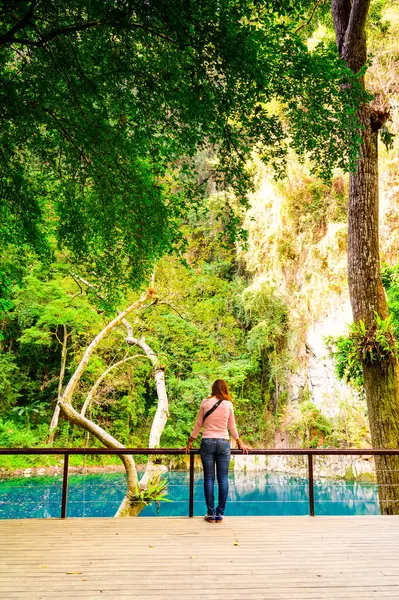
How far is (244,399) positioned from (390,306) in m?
12.6

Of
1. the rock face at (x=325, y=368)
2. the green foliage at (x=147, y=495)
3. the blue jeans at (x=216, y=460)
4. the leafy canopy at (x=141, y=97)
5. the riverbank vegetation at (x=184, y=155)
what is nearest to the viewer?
the leafy canopy at (x=141, y=97)

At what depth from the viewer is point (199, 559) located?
396 centimetres

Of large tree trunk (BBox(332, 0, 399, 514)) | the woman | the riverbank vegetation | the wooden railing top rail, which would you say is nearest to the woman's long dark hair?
the woman

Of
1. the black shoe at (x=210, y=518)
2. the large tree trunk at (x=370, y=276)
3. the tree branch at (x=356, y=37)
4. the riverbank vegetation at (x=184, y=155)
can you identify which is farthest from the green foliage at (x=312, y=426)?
the tree branch at (x=356, y=37)

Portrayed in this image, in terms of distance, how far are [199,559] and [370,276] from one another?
4403mm

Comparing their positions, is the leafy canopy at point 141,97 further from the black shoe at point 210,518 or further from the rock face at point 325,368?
the rock face at point 325,368

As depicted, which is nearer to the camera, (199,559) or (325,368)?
(199,559)

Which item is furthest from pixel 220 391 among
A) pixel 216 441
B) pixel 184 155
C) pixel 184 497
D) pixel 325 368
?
pixel 325 368

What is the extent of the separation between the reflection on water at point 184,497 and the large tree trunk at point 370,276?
833cm

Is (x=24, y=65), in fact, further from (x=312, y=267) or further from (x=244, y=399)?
(x=244, y=399)

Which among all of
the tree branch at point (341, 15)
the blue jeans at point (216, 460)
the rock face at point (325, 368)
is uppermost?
the tree branch at point (341, 15)

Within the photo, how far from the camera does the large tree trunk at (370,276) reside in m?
6.51

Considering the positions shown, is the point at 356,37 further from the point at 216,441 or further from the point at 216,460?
the point at 216,460

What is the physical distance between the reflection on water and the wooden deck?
9.46 m
